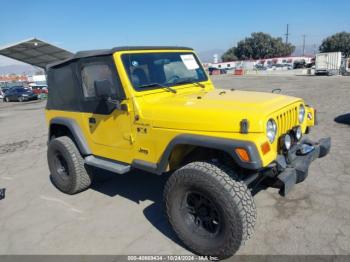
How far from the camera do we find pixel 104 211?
4.07m

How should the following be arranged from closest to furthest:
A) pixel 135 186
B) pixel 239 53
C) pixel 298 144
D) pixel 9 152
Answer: pixel 298 144
pixel 135 186
pixel 9 152
pixel 239 53

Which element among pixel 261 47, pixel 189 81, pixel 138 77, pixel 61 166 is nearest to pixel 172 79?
pixel 189 81

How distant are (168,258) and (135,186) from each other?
1860mm

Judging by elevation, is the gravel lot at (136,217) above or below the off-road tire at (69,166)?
below

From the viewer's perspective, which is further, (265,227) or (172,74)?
(172,74)

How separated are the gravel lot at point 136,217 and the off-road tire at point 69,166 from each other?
0.17 meters

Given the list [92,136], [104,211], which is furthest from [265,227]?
[92,136]

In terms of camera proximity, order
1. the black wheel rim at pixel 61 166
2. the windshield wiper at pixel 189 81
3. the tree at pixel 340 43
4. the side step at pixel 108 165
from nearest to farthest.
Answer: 1. the side step at pixel 108 165
2. the windshield wiper at pixel 189 81
3. the black wheel rim at pixel 61 166
4. the tree at pixel 340 43

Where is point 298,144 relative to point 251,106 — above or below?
below

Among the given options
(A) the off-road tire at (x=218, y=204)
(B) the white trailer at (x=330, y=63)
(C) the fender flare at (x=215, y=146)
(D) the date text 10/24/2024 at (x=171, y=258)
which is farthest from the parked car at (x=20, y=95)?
(B) the white trailer at (x=330, y=63)

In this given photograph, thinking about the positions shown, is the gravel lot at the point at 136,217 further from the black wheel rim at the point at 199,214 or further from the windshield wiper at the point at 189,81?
the windshield wiper at the point at 189,81

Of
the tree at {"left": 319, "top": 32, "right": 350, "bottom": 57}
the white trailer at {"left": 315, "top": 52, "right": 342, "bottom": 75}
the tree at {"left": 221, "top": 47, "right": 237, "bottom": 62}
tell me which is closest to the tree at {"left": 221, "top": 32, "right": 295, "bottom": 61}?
the tree at {"left": 221, "top": 47, "right": 237, "bottom": 62}

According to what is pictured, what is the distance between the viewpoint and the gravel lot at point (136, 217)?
3.19 m

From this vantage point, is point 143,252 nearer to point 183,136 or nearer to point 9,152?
point 183,136
